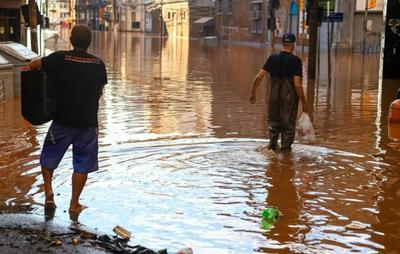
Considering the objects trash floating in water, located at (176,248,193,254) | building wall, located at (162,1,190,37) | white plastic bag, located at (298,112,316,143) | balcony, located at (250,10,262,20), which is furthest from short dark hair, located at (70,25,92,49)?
building wall, located at (162,1,190,37)

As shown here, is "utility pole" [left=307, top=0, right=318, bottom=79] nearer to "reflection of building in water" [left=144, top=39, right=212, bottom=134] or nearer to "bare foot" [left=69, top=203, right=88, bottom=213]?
"reflection of building in water" [left=144, top=39, right=212, bottom=134]

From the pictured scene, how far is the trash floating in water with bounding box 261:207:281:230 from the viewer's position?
6254mm

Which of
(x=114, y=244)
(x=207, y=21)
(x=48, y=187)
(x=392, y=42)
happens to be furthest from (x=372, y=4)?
(x=114, y=244)

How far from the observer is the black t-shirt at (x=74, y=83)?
6180mm

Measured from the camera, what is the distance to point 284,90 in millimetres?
9391

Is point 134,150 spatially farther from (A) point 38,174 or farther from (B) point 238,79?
A: (B) point 238,79

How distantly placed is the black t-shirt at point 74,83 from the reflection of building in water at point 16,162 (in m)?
1.04

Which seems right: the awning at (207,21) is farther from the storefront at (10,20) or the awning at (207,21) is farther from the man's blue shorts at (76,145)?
the man's blue shorts at (76,145)

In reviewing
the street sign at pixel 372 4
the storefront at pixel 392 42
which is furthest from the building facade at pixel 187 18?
the storefront at pixel 392 42

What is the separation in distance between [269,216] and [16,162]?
3.87m

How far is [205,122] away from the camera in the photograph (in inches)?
505

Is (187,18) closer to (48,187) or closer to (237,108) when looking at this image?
(237,108)

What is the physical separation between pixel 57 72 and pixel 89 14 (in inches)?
5951

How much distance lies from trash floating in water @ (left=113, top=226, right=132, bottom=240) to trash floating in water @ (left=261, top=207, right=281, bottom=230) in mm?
1263
